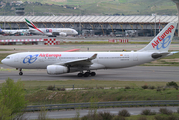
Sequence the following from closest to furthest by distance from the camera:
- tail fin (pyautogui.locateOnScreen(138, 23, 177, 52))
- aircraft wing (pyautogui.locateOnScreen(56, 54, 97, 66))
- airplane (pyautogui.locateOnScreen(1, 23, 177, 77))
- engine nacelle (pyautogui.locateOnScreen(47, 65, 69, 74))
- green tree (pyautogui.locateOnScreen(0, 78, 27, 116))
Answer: green tree (pyautogui.locateOnScreen(0, 78, 27, 116))
engine nacelle (pyautogui.locateOnScreen(47, 65, 69, 74))
aircraft wing (pyautogui.locateOnScreen(56, 54, 97, 66))
airplane (pyautogui.locateOnScreen(1, 23, 177, 77))
tail fin (pyautogui.locateOnScreen(138, 23, 177, 52))

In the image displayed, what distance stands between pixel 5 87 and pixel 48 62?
22065 mm

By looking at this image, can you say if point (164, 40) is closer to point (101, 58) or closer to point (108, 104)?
point (101, 58)

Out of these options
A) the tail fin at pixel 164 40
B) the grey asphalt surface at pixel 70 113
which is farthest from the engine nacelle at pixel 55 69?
the grey asphalt surface at pixel 70 113

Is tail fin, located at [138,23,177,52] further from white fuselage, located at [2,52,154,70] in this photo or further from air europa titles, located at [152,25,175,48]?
white fuselage, located at [2,52,154,70]

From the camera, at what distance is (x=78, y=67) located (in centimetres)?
4034

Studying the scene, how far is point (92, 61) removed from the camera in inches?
1608

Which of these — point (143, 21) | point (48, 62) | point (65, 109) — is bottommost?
point (65, 109)

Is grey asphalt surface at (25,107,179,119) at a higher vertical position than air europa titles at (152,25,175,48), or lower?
lower

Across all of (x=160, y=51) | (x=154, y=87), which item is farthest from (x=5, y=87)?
(x=160, y=51)

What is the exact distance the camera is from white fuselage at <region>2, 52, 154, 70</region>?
40625mm

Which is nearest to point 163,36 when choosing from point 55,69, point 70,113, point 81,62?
point 81,62

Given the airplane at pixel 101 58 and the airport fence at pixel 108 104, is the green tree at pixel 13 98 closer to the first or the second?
the airport fence at pixel 108 104

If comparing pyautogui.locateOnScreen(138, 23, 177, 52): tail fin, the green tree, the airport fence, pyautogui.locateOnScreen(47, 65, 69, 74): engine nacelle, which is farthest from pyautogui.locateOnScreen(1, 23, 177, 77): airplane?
the green tree

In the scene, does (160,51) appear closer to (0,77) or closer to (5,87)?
(0,77)
